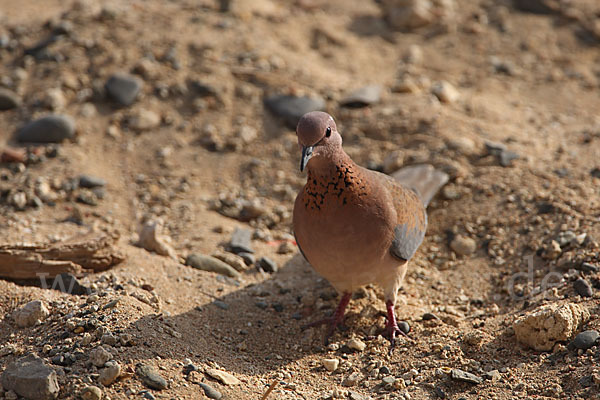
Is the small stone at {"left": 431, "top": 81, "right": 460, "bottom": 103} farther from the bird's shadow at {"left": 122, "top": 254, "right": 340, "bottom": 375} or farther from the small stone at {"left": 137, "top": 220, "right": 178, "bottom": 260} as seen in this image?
the small stone at {"left": 137, "top": 220, "right": 178, "bottom": 260}

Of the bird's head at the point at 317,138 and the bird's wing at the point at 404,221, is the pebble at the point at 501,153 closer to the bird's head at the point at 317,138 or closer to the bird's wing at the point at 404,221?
the bird's wing at the point at 404,221

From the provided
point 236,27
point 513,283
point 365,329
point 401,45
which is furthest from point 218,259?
point 401,45

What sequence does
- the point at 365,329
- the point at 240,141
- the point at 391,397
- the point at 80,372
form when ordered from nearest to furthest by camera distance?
the point at 80,372
the point at 391,397
the point at 365,329
the point at 240,141

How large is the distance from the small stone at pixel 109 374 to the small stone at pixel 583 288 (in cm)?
293

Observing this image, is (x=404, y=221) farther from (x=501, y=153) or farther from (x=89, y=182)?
(x=89, y=182)

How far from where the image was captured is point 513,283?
5.04 metres

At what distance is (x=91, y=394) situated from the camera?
356 cm

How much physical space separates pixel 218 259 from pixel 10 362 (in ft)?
6.35

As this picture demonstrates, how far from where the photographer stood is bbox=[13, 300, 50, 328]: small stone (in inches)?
166

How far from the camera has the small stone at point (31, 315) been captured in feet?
13.8

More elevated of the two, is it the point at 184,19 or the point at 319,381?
the point at 184,19

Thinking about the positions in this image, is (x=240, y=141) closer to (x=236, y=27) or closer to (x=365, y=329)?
(x=236, y=27)

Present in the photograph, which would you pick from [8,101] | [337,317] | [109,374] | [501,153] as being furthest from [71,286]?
[501,153]

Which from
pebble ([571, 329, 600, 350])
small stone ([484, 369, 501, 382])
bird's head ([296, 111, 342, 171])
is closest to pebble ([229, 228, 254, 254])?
bird's head ([296, 111, 342, 171])
